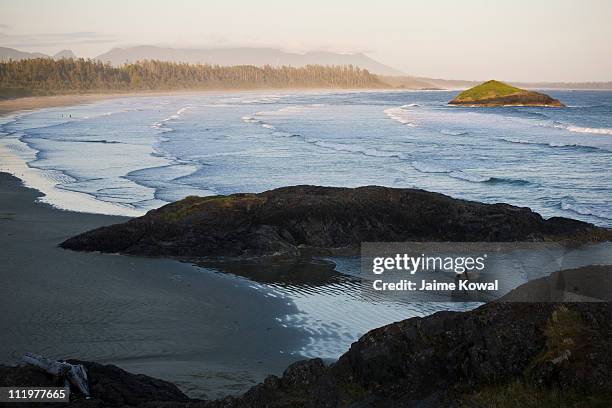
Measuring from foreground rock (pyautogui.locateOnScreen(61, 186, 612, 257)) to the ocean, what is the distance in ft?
4.55

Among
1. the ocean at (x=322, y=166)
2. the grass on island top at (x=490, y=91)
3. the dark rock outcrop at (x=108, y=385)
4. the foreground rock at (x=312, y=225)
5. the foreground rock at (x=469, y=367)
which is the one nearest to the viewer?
the foreground rock at (x=469, y=367)

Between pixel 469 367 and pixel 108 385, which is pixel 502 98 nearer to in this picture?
pixel 108 385

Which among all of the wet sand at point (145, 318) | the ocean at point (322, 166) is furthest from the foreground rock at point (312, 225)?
the ocean at point (322, 166)

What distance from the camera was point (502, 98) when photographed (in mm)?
113938

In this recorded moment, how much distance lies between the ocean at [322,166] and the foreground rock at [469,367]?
422 cm

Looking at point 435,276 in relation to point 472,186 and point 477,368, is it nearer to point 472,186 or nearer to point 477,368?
point 477,368

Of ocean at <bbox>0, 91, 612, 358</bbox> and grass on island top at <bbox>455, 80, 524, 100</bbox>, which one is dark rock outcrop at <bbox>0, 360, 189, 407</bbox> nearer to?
ocean at <bbox>0, 91, 612, 358</bbox>

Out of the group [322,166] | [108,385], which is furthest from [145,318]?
[322,166]

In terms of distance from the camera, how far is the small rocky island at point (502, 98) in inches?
4441

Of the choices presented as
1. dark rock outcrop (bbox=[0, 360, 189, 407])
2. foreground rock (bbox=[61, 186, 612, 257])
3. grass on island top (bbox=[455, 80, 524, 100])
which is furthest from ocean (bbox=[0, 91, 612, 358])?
grass on island top (bbox=[455, 80, 524, 100])

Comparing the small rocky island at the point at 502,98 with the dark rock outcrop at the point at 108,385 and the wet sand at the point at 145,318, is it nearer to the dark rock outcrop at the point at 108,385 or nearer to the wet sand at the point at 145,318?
the wet sand at the point at 145,318

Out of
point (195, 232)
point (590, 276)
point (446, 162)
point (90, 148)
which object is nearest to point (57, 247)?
point (195, 232)

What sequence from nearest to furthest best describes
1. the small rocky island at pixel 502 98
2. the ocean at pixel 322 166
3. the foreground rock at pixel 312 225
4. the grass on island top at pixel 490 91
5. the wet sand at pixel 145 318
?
1. the wet sand at pixel 145 318
2. the ocean at pixel 322 166
3. the foreground rock at pixel 312 225
4. the small rocky island at pixel 502 98
5. the grass on island top at pixel 490 91

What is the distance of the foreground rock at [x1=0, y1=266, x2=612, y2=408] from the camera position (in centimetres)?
547
